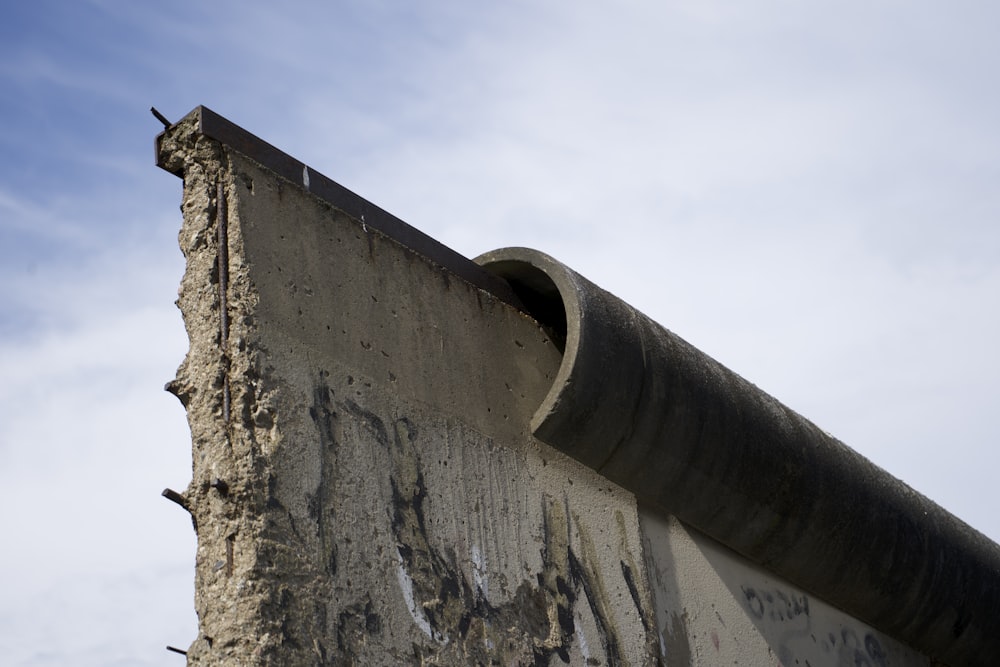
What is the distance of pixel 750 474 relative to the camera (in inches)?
138

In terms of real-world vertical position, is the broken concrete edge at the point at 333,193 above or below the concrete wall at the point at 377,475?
above

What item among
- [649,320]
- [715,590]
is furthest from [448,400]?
[715,590]

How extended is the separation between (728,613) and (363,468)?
4.55 feet

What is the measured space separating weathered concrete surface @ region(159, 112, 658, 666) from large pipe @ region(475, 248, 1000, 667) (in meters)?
0.16

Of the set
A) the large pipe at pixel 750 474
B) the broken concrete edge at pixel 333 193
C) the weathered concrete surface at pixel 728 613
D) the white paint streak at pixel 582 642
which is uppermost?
the broken concrete edge at pixel 333 193

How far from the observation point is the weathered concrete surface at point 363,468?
2268 mm

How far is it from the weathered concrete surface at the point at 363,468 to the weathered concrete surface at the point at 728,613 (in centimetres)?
13

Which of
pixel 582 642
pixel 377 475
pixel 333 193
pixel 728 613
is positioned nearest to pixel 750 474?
pixel 728 613

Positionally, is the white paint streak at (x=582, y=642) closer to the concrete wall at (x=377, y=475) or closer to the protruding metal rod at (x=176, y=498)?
the concrete wall at (x=377, y=475)

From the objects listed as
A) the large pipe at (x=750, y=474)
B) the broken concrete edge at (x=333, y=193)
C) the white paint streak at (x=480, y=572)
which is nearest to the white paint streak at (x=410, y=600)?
the white paint streak at (x=480, y=572)

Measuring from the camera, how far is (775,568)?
3.69 meters

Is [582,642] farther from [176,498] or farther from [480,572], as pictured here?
[176,498]

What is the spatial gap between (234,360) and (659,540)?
1421mm

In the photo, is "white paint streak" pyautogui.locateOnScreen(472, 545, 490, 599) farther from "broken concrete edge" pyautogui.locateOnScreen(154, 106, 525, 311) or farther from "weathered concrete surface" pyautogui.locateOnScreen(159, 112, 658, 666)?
"broken concrete edge" pyautogui.locateOnScreen(154, 106, 525, 311)
